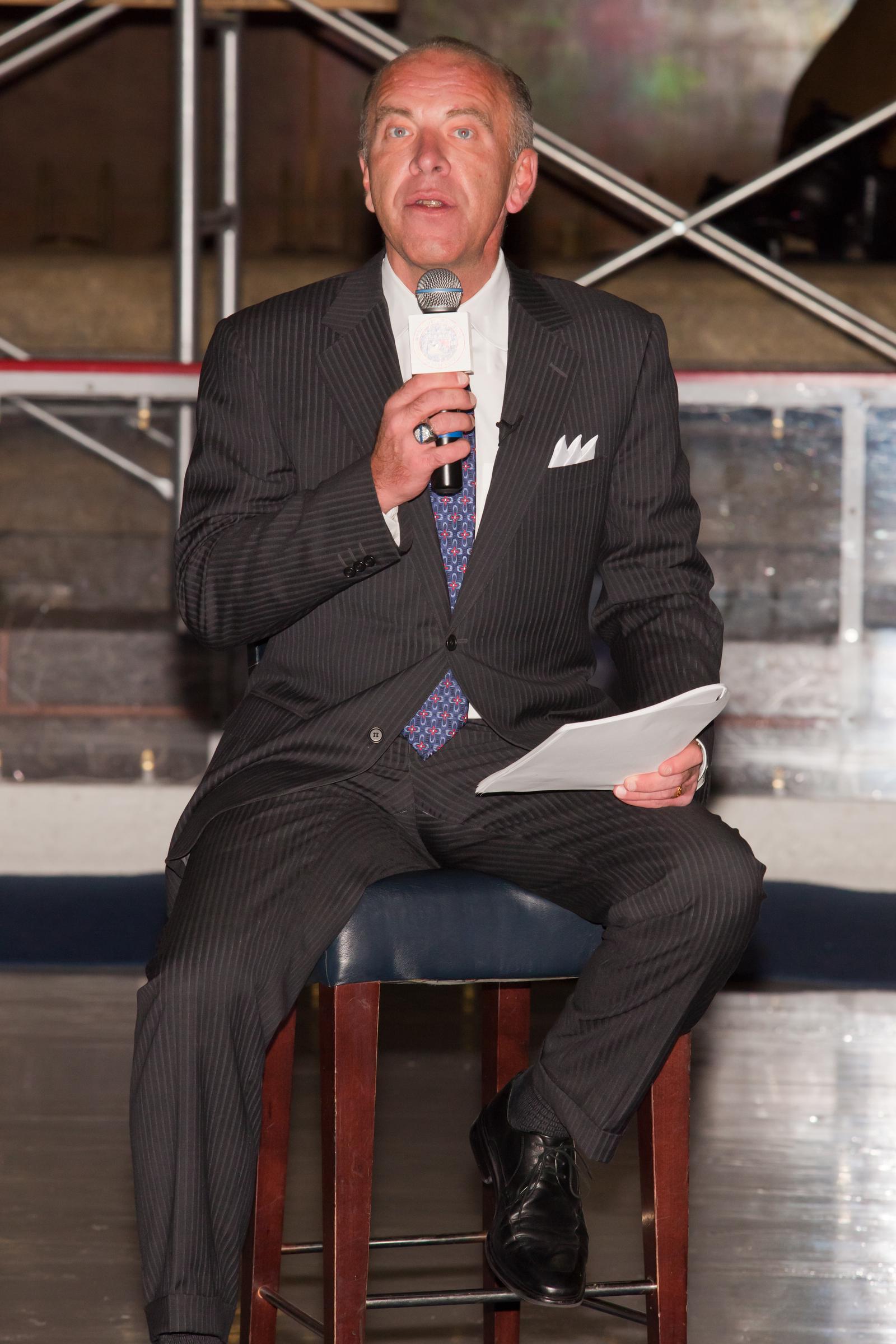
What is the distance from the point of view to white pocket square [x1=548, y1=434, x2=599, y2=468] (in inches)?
70.2

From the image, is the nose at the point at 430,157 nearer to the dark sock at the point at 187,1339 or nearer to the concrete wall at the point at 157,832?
the dark sock at the point at 187,1339

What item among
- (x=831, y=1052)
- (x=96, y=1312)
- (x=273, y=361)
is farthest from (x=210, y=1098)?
(x=831, y=1052)

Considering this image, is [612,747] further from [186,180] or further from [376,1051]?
[186,180]

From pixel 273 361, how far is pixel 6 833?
2.39 m

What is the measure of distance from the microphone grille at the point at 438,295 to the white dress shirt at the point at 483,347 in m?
0.20

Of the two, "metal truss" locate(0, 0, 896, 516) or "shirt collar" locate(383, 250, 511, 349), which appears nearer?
"shirt collar" locate(383, 250, 511, 349)

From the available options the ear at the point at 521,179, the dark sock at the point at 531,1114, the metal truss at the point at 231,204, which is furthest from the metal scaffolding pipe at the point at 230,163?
the dark sock at the point at 531,1114

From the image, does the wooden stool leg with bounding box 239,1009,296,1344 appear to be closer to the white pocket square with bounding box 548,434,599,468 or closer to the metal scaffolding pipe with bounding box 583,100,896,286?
the white pocket square with bounding box 548,434,599,468

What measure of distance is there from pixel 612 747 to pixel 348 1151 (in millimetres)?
431

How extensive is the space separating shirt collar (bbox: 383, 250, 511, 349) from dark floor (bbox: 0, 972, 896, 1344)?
106 cm

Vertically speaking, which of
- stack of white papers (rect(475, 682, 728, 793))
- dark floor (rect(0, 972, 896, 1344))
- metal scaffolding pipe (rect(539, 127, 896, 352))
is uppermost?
metal scaffolding pipe (rect(539, 127, 896, 352))

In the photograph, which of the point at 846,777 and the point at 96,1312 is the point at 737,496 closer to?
the point at 846,777

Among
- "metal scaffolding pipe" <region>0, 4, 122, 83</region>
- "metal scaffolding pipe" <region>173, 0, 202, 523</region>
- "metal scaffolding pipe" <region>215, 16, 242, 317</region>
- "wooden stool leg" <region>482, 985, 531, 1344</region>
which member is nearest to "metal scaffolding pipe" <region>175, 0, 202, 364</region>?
"metal scaffolding pipe" <region>173, 0, 202, 523</region>

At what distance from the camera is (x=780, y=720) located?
3893 millimetres
